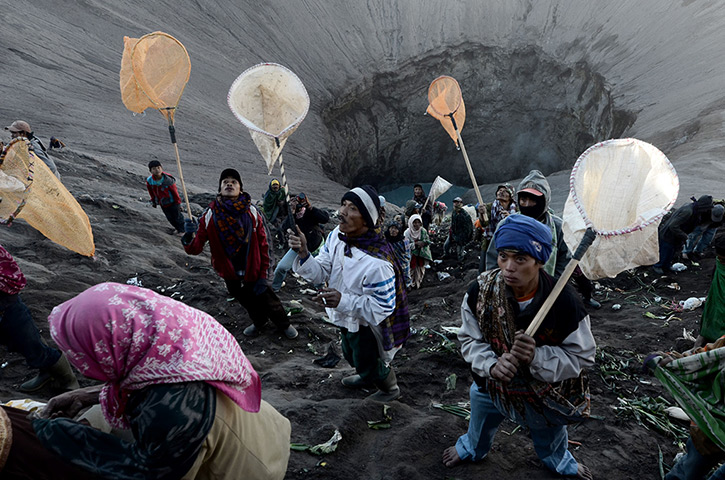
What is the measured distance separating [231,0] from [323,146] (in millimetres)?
8720

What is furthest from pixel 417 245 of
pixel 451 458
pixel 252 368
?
pixel 252 368

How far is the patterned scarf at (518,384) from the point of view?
189 centimetres

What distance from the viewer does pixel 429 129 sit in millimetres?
21734

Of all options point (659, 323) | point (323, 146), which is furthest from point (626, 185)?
point (323, 146)

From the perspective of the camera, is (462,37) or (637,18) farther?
(462,37)

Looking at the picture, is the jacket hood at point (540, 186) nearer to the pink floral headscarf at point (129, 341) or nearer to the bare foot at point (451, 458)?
the bare foot at point (451, 458)

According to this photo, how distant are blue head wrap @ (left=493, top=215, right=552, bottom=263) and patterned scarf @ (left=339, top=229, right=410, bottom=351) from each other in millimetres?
909

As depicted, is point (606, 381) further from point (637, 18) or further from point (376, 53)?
point (637, 18)

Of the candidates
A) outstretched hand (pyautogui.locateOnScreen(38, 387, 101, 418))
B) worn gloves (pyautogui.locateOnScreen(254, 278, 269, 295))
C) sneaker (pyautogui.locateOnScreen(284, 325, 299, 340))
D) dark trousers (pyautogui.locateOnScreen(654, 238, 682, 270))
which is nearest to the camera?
outstretched hand (pyautogui.locateOnScreen(38, 387, 101, 418))

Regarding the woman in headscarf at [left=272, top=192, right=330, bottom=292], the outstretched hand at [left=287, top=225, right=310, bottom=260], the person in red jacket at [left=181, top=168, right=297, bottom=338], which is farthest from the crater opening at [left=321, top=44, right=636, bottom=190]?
the outstretched hand at [left=287, top=225, right=310, bottom=260]

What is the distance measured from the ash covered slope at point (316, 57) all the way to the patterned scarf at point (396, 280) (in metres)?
9.00

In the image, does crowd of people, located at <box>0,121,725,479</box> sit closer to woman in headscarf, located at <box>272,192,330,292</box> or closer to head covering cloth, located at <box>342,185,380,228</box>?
head covering cloth, located at <box>342,185,380,228</box>

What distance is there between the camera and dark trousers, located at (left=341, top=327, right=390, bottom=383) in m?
2.80

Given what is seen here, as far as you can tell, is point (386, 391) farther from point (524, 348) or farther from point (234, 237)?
point (234, 237)
